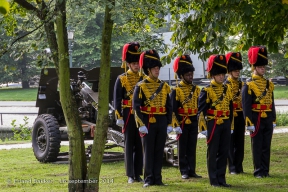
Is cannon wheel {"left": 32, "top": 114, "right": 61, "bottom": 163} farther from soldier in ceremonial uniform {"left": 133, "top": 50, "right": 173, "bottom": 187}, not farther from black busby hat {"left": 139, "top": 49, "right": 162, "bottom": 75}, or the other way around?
black busby hat {"left": 139, "top": 49, "right": 162, "bottom": 75}

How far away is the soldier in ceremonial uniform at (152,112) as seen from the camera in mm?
9586

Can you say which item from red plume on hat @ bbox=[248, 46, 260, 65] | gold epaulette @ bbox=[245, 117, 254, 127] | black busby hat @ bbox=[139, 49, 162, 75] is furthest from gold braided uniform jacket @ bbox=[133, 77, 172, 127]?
red plume on hat @ bbox=[248, 46, 260, 65]

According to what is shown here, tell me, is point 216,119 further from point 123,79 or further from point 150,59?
point 123,79

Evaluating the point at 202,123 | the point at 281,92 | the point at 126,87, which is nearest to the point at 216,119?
the point at 202,123

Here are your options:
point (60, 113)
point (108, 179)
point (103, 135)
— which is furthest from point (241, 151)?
point (60, 113)

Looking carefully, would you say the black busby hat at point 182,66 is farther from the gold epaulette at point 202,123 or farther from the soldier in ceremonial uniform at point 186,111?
the gold epaulette at point 202,123

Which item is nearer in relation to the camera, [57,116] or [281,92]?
[57,116]

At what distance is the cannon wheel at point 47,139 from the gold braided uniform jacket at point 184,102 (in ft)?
10.6

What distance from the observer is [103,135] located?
7871 millimetres

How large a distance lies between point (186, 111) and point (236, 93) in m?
0.92

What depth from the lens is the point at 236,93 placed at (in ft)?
35.4

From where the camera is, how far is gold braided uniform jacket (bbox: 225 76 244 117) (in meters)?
10.7

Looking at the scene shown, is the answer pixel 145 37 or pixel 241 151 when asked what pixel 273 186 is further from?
pixel 145 37

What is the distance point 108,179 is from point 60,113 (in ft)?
12.8
